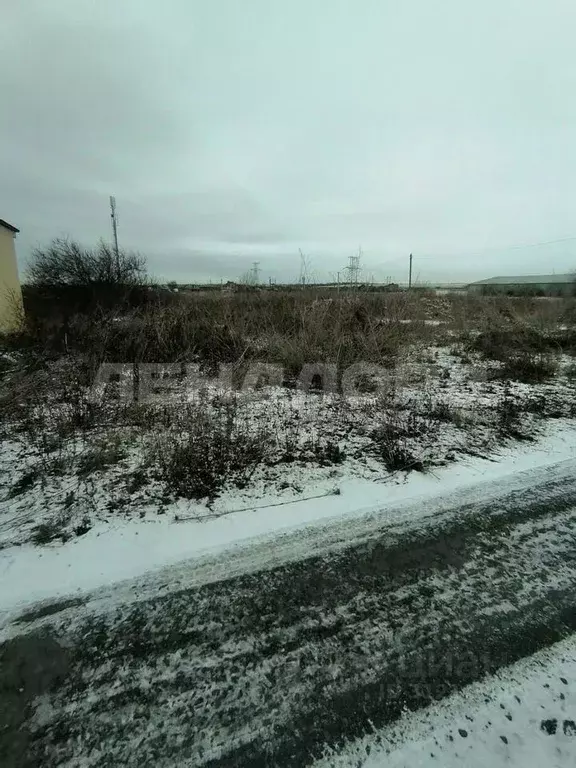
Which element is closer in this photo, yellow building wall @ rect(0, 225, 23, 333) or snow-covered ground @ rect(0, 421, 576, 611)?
snow-covered ground @ rect(0, 421, 576, 611)

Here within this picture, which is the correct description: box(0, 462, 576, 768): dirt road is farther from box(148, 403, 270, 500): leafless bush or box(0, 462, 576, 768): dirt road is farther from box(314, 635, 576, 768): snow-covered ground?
box(148, 403, 270, 500): leafless bush

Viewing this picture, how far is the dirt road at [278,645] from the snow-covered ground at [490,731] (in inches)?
2.0

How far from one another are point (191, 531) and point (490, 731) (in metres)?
1.65

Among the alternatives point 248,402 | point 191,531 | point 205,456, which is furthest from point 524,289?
point 191,531

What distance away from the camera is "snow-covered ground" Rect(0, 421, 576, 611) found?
1894 mm

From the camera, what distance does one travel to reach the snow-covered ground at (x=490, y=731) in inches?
45.5

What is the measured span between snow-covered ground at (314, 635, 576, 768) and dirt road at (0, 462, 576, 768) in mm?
51

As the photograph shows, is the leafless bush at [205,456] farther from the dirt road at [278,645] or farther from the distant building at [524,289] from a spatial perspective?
the distant building at [524,289]

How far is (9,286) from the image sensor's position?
11.1m

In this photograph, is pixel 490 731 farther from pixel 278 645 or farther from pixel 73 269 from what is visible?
pixel 73 269

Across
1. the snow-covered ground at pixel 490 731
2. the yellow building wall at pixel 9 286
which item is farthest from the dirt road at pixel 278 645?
the yellow building wall at pixel 9 286

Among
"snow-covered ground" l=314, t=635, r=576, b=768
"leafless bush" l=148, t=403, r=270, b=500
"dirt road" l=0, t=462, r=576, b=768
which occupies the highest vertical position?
"leafless bush" l=148, t=403, r=270, b=500

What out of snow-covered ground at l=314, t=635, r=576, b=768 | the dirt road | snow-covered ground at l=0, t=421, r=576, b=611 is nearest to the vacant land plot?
snow-covered ground at l=0, t=421, r=576, b=611

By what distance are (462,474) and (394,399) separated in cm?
201
